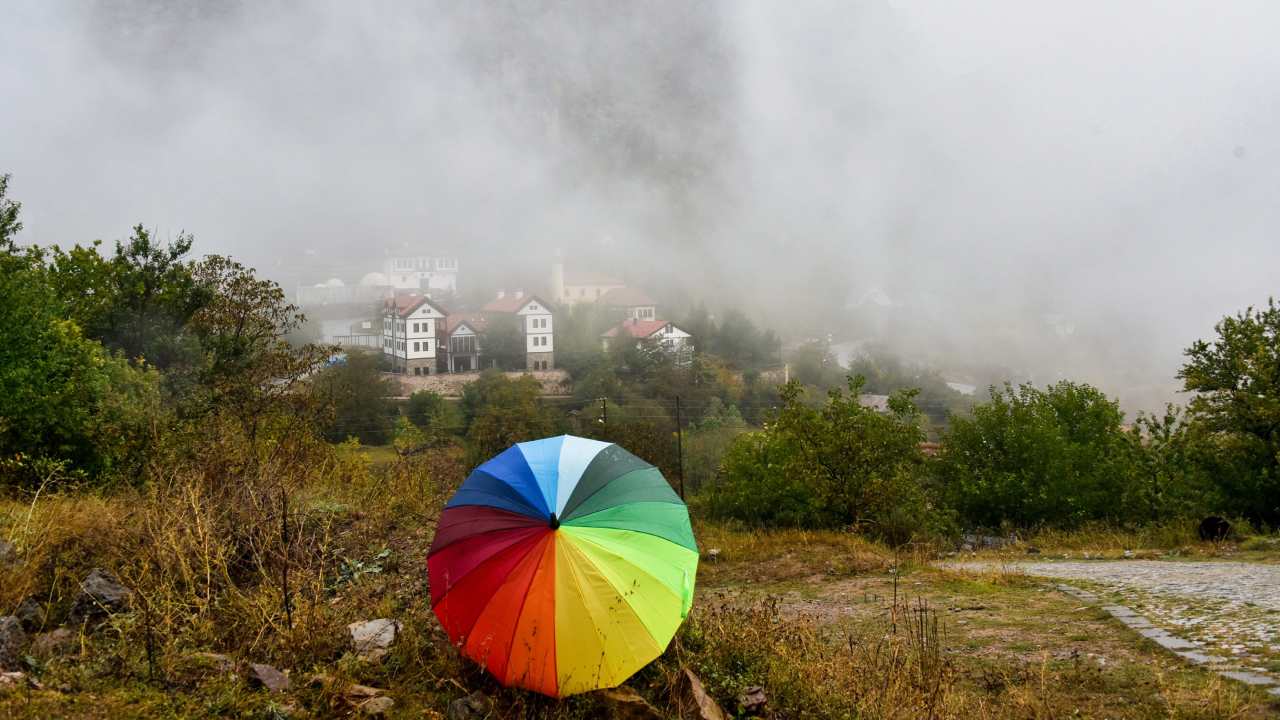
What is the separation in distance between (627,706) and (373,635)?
1598 mm

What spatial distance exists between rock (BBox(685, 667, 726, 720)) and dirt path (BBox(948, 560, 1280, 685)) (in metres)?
3.74

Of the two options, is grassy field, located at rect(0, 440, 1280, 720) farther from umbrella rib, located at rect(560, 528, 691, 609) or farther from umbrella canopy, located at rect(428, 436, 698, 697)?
umbrella rib, located at rect(560, 528, 691, 609)

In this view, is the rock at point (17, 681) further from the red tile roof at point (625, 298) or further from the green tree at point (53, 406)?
the red tile roof at point (625, 298)

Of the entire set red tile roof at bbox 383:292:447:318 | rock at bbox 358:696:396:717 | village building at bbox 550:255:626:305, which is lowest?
rock at bbox 358:696:396:717

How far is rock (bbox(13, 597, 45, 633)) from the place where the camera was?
531 cm

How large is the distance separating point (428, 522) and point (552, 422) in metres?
40.9

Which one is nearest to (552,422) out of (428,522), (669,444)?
(669,444)

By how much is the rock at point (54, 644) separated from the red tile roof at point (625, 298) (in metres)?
98.5

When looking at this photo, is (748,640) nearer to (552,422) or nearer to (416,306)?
(552,422)

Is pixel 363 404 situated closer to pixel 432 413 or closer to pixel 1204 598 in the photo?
pixel 432 413

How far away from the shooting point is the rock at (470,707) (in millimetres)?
4680

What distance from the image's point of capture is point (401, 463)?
40.8ft

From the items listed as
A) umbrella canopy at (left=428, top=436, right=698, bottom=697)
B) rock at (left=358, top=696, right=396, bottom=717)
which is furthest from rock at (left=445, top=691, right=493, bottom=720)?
rock at (left=358, top=696, right=396, bottom=717)

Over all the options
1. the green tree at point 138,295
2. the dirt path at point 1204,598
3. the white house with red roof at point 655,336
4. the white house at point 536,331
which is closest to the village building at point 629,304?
the white house with red roof at point 655,336
